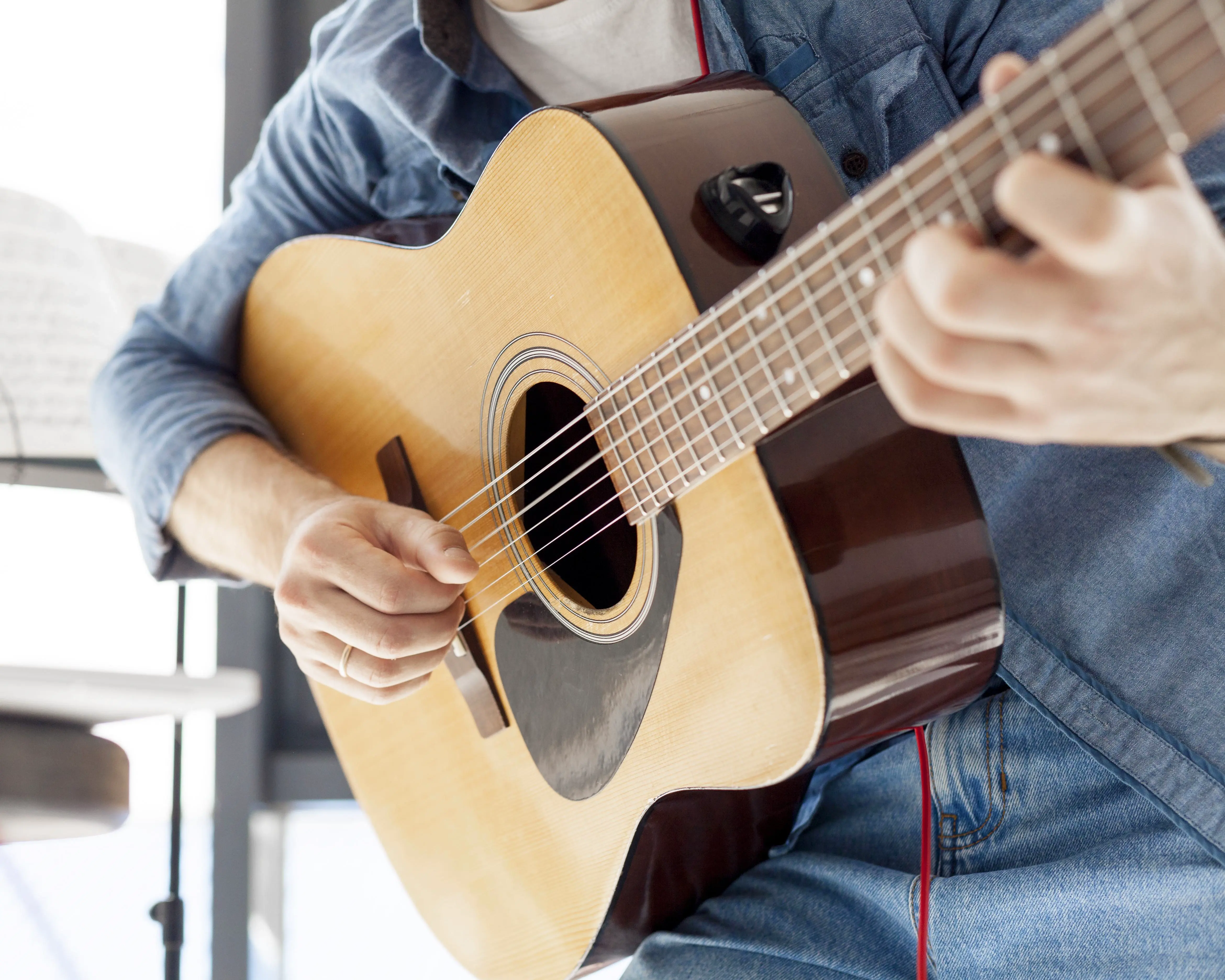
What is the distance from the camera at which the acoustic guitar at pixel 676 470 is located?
1.56 feet

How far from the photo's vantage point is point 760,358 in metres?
0.54

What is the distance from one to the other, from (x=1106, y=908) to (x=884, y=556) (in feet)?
1.39

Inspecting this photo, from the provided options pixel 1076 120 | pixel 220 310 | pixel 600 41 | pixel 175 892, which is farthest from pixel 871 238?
pixel 175 892

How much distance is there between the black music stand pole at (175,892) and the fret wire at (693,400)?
1.01 meters

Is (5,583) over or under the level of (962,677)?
under

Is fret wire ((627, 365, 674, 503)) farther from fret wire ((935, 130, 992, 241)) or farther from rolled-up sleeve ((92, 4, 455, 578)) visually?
rolled-up sleeve ((92, 4, 455, 578))

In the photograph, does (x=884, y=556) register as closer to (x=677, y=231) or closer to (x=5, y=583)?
(x=677, y=231)

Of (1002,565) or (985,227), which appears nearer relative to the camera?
(985,227)

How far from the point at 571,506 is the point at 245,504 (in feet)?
1.61

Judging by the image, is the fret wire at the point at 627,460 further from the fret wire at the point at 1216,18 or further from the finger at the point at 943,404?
the fret wire at the point at 1216,18

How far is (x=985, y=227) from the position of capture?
0.44m

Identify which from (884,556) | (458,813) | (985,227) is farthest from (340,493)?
(985,227)

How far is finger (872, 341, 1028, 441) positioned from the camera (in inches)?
17.5

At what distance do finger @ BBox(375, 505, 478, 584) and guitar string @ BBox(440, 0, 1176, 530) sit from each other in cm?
7
